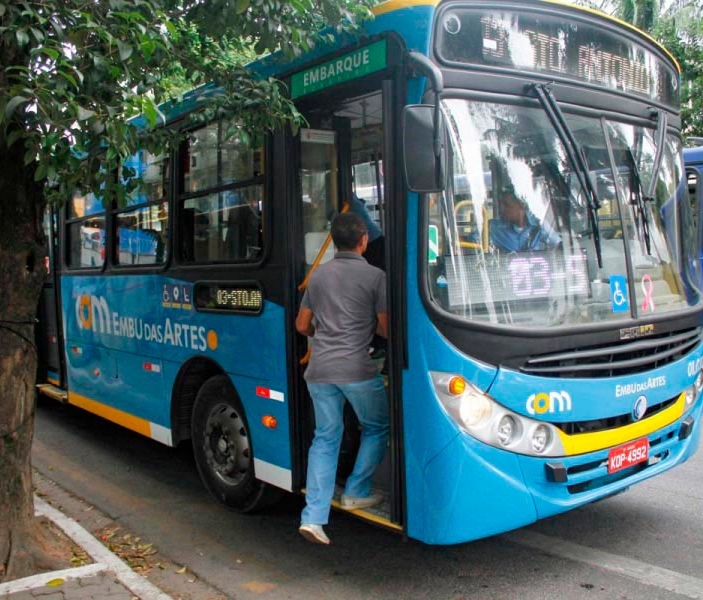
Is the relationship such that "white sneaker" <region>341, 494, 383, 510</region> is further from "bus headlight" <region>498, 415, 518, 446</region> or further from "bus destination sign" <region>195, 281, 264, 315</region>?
"bus destination sign" <region>195, 281, 264, 315</region>

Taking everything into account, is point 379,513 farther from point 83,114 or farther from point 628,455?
point 83,114

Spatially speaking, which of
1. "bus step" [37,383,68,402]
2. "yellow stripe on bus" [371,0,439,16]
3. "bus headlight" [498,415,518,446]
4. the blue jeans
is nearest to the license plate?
"bus headlight" [498,415,518,446]

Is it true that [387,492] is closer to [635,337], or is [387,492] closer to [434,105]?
[635,337]

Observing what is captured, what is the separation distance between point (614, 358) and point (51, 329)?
19.6ft

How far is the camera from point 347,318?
4.01 metres

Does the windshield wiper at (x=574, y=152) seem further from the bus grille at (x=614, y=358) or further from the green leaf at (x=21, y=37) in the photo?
the green leaf at (x=21, y=37)

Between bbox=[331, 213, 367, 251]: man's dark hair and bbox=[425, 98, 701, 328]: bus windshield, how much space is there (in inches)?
25.3

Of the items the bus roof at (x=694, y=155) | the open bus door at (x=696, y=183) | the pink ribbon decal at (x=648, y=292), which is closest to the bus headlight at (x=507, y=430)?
the pink ribbon decal at (x=648, y=292)

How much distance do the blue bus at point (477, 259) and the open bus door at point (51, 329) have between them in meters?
3.03

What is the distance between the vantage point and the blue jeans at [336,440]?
4.04 meters

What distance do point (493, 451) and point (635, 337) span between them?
1.07 meters

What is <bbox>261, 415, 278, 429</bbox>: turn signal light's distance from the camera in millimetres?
4531

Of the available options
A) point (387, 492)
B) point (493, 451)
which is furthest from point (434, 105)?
point (387, 492)

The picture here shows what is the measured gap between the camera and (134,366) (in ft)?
19.9
